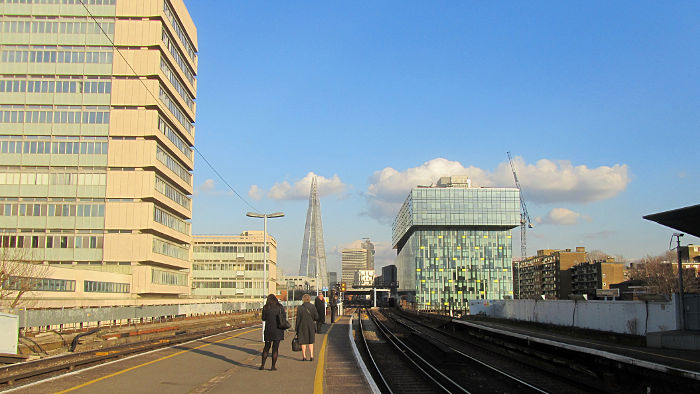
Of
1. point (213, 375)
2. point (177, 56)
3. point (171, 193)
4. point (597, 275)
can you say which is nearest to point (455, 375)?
point (213, 375)

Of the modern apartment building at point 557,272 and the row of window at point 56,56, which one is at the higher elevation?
the row of window at point 56,56

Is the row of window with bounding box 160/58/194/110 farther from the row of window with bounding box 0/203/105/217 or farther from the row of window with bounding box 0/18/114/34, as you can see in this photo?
the row of window with bounding box 0/203/105/217

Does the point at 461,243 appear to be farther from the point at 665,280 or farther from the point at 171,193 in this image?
the point at 171,193

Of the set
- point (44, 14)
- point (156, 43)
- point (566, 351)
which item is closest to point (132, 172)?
point (156, 43)

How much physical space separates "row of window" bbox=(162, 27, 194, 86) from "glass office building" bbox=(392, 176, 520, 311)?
69.2m

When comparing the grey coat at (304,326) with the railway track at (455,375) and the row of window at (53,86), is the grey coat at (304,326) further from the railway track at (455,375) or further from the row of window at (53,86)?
the row of window at (53,86)

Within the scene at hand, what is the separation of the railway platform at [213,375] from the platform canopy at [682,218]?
Answer: 1031cm

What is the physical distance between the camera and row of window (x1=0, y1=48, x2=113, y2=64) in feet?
220

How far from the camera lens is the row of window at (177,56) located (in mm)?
71312

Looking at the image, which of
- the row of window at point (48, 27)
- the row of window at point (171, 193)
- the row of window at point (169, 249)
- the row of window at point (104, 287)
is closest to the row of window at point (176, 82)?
the row of window at point (48, 27)

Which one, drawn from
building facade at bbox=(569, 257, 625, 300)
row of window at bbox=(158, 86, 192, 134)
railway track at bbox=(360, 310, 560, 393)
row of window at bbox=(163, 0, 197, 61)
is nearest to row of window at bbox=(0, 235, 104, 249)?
row of window at bbox=(158, 86, 192, 134)

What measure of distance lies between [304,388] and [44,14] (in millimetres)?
71130

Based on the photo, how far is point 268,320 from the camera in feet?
45.7

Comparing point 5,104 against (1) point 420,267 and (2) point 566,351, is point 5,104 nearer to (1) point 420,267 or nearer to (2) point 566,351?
(2) point 566,351
